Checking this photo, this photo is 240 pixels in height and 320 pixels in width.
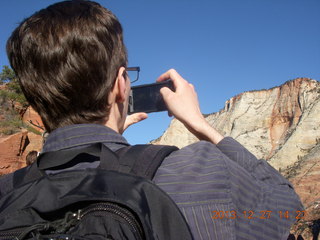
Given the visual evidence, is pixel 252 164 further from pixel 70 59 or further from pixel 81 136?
pixel 70 59

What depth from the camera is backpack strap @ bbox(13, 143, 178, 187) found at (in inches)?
48.0

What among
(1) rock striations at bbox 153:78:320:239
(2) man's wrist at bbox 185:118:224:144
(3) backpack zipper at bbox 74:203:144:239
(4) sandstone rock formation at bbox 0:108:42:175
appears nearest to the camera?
(3) backpack zipper at bbox 74:203:144:239

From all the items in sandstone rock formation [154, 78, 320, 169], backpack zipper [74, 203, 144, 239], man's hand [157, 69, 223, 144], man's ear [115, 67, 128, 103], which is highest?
man's ear [115, 67, 128, 103]

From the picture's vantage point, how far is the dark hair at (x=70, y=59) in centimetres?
140

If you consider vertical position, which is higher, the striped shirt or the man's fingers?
the man's fingers

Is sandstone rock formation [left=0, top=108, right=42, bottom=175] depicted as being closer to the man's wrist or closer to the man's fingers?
the man's fingers

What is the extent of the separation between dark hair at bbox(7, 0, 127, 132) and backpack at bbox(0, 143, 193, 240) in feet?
0.81

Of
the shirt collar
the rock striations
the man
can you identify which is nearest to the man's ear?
the man

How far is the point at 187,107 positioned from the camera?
5.50ft

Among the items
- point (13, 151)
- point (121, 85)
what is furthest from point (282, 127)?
point (121, 85)

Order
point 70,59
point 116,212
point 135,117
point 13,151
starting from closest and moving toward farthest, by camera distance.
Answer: point 116,212 < point 70,59 < point 135,117 < point 13,151

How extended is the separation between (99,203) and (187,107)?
687 millimetres

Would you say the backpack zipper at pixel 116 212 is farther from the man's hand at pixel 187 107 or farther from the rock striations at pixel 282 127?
the rock striations at pixel 282 127
